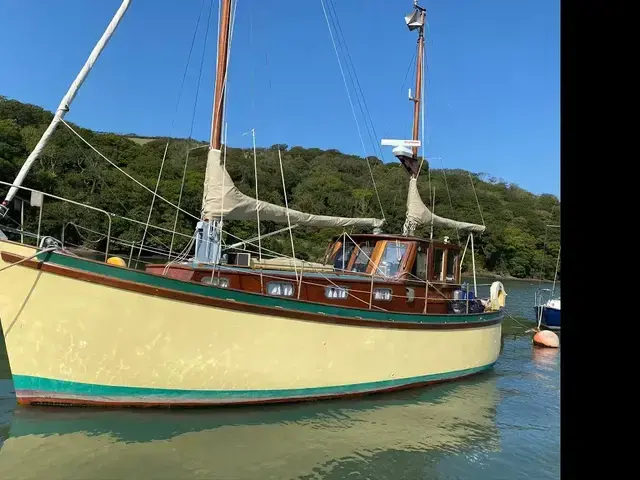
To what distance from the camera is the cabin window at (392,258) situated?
10633 millimetres

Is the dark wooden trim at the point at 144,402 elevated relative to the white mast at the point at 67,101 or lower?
lower

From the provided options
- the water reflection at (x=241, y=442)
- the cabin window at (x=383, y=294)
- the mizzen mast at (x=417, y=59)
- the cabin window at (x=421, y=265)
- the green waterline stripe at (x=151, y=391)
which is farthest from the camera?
the mizzen mast at (x=417, y=59)

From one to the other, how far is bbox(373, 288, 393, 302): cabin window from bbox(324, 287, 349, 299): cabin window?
27.9 inches

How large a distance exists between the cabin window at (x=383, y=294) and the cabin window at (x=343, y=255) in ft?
4.28

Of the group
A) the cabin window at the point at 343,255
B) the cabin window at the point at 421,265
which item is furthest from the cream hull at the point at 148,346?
the cabin window at the point at 421,265

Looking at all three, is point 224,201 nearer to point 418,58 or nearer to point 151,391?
point 151,391

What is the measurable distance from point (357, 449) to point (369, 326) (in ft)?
8.25

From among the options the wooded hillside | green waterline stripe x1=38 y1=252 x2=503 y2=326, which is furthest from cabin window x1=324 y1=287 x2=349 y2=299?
the wooded hillside

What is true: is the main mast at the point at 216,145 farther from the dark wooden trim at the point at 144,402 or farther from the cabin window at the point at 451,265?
the cabin window at the point at 451,265

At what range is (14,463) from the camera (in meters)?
5.57

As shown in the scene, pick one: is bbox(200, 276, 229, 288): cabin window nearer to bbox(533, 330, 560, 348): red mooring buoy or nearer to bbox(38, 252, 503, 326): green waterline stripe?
bbox(38, 252, 503, 326): green waterline stripe

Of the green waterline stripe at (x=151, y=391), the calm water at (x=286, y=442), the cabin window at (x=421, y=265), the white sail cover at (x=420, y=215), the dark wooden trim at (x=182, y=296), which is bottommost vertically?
the calm water at (x=286, y=442)
